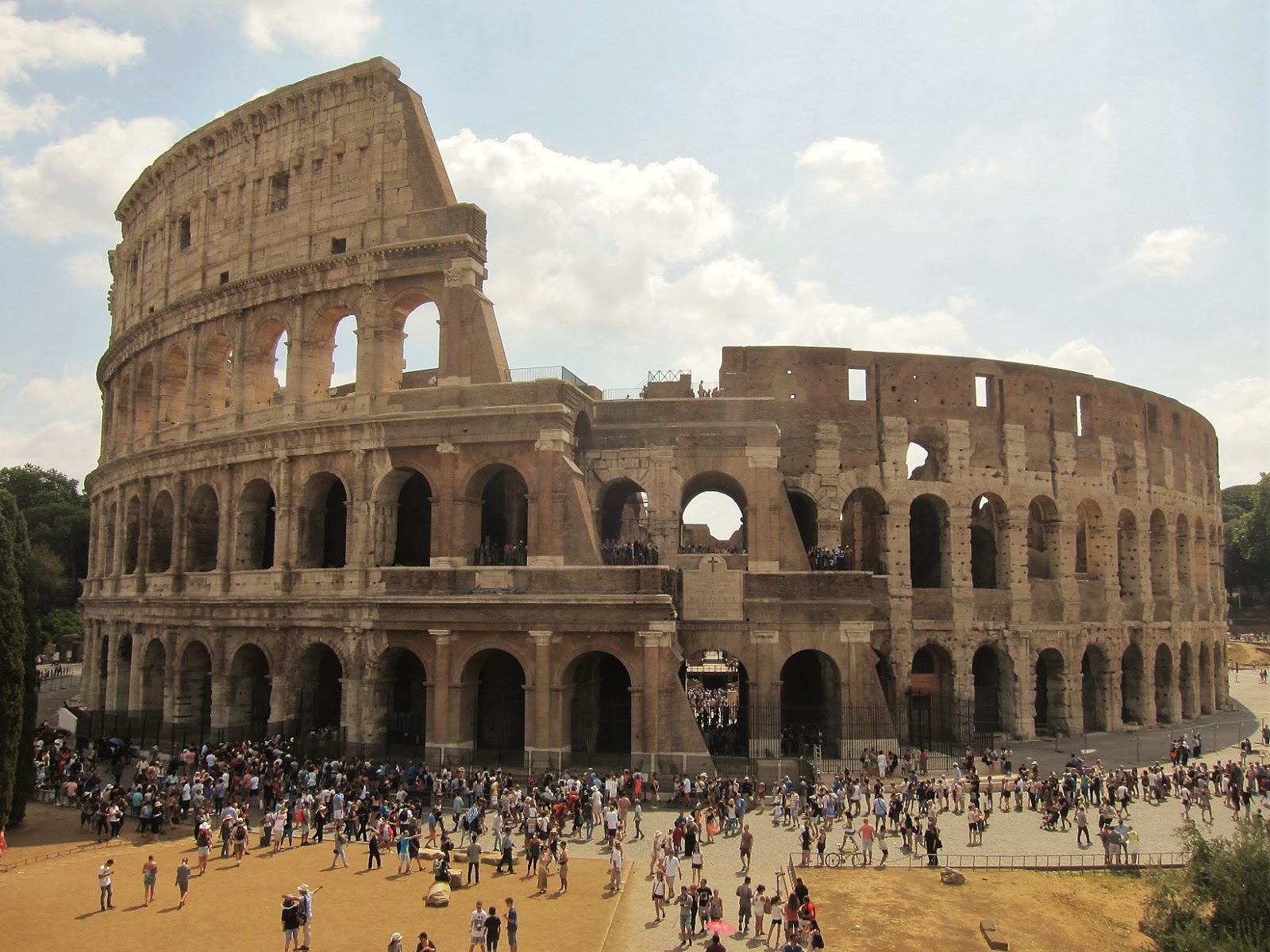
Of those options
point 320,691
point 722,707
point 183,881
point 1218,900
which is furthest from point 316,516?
point 1218,900

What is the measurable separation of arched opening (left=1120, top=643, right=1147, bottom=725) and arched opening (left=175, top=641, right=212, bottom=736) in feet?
106

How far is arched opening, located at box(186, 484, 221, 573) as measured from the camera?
30578mm

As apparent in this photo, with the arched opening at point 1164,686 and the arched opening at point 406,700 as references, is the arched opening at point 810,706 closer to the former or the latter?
the arched opening at point 406,700

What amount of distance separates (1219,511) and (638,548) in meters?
32.4

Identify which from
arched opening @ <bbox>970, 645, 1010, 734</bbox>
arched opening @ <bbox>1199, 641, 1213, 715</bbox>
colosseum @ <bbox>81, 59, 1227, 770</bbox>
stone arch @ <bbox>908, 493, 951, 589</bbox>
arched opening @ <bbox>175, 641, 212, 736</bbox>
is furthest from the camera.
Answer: arched opening @ <bbox>1199, 641, 1213, 715</bbox>

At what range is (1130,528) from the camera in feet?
118

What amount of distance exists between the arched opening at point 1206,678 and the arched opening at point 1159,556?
12.9 ft

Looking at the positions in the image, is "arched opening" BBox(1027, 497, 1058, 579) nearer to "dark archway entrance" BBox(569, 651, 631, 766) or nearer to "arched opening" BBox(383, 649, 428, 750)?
"dark archway entrance" BBox(569, 651, 631, 766)

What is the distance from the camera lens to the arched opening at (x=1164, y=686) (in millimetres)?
36344

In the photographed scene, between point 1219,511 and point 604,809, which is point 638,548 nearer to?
point 604,809

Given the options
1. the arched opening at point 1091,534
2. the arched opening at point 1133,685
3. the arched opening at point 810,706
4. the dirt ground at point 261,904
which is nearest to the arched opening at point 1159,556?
the arched opening at point 1133,685

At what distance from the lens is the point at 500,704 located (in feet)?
87.0

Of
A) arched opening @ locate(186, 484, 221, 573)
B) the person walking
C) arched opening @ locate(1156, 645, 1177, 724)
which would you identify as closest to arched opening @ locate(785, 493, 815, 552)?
arched opening @ locate(1156, 645, 1177, 724)

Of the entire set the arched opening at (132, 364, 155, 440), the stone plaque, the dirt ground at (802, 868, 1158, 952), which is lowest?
the dirt ground at (802, 868, 1158, 952)
